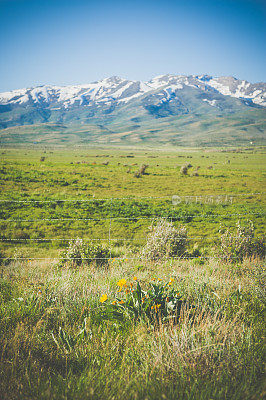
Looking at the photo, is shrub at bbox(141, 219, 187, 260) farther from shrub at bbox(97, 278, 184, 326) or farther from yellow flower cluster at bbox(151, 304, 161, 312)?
yellow flower cluster at bbox(151, 304, 161, 312)

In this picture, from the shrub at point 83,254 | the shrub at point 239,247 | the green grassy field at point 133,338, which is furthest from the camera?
the shrub at point 83,254

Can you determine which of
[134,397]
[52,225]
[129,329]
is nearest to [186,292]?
[129,329]

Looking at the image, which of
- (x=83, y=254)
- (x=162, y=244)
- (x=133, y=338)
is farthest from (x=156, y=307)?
(x=83, y=254)

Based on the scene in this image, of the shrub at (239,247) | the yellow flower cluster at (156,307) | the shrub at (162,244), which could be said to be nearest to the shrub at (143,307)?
the yellow flower cluster at (156,307)

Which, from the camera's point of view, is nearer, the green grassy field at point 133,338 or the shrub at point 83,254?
the green grassy field at point 133,338

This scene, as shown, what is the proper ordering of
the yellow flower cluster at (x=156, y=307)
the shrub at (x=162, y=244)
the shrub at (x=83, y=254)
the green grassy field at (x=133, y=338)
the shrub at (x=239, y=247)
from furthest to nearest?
1. the shrub at (x=83, y=254)
2. the shrub at (x=162, y=244)
3. the shrub at (x=239, y=247)
4. the yellow flower cluster at (x=156, y=307)
5. the green grassy field at (x=133, y=338)

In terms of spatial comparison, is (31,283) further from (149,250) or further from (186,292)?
(149,250)

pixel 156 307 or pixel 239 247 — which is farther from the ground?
pixel 156 307

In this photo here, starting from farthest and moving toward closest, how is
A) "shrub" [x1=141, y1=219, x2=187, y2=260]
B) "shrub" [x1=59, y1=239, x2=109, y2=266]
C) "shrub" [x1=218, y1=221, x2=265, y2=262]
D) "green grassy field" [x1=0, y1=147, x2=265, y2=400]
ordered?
"shrub" [x1=59, y1=239, x2=109, y2=266] → "shrub" [x1=141, y1=219, x2=187, y2=260] → "shrub" [x1=218, y1=221, x2=265, y2=262] → "green grassy field" [x1=0, y1=147, x2=265, y2=400]

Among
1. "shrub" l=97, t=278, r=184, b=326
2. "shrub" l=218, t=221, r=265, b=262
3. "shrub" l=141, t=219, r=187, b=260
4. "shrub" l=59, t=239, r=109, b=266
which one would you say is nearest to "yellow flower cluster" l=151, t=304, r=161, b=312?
"shrub" l=97, t=278, r=184, b=326

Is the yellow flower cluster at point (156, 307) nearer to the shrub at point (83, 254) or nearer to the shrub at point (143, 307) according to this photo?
the shrub at point (143, 307)

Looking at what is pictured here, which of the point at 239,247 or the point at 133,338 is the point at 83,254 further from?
the point at 239,247

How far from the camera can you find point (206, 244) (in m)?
11.2

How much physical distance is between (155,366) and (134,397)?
400 mm
